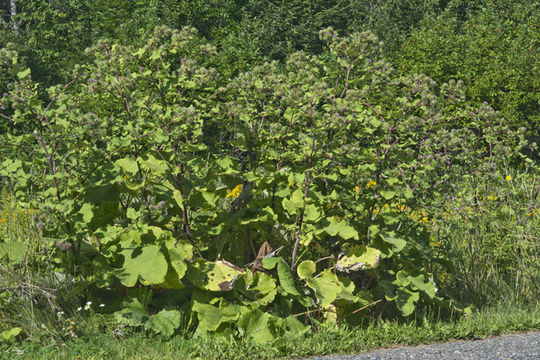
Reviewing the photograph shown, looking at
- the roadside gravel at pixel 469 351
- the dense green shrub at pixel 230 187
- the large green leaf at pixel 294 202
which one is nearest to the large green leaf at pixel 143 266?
the dense green shrub at pixel 230 187

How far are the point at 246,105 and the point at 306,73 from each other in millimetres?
500

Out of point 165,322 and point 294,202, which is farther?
point 294,202

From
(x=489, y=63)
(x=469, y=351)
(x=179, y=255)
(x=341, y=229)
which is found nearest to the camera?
(x=469, y=351)

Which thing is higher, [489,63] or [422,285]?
[489,63]

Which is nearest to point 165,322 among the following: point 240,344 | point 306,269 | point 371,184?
point 240,344

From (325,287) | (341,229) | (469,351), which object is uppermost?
(341,229)

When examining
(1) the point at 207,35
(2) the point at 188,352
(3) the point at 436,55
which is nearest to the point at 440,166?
(2) the point at 188,352

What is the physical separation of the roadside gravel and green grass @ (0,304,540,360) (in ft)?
0.39

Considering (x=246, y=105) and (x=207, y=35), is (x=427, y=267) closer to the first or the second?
(x=246, y=105)

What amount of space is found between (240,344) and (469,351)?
142 centimetres

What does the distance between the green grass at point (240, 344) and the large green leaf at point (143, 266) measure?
37cm

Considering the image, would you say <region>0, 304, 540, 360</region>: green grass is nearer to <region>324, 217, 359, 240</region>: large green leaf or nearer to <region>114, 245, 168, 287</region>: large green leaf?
<region>114, 245, 168, 287</region>: large green leaf

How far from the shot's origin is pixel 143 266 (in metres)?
4.19

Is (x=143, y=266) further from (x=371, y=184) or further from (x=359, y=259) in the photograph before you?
(x=371, y=184)
